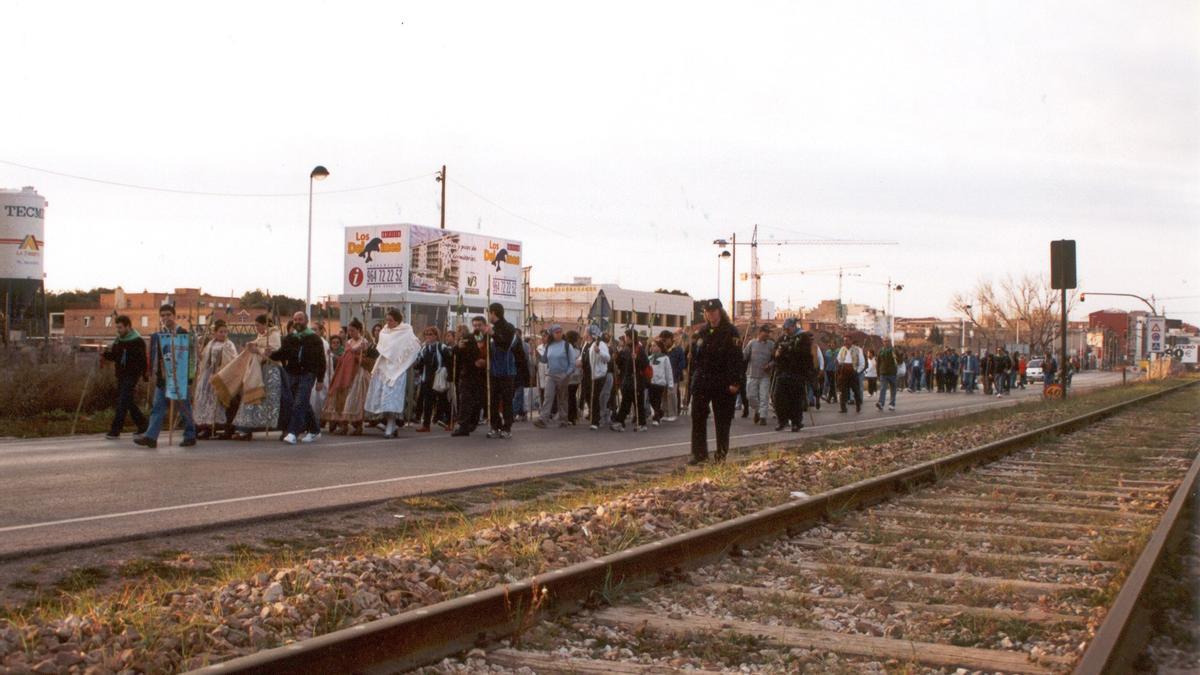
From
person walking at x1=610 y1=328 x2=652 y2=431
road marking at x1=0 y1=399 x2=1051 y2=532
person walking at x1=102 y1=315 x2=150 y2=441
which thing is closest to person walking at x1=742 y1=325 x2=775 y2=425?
person walking at x1=610 y1=328 x2=652 y2=431

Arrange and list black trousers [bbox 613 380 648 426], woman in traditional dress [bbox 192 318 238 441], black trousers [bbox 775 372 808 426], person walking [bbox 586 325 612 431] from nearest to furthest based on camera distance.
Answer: woman in traditional dress [bbox 192 318 238 441]
black trousers [bbox 775 372 808 426]
black trousers [bbox 613 380 648 426]
person walking [bbox 586 325 612 431]

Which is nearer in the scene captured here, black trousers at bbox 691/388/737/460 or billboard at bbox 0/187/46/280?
black trousers at bbox 691/388/737/460

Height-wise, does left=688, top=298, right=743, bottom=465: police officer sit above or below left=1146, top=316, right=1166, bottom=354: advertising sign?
below

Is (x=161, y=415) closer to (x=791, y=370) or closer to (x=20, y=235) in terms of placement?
(x=791, y=370)

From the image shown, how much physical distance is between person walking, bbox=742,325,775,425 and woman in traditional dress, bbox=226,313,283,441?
8.60 meters

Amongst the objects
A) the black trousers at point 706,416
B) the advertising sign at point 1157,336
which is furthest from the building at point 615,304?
the black trousers at point 706,416

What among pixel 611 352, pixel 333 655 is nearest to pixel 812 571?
pixel 333 655

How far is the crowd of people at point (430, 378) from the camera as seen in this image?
14883 millimetres

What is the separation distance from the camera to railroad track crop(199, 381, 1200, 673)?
4668 millimetres

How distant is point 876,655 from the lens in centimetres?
488

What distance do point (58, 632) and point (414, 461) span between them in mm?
9252

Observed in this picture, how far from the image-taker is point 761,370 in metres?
21.8

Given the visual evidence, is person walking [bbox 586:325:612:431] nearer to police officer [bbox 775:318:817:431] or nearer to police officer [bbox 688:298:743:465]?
A: police officer [bbox 775:318:817:431]

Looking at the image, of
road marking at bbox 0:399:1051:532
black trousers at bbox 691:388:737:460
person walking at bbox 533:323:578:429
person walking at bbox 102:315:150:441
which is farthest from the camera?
person walking at bbox 533:323:578:429
